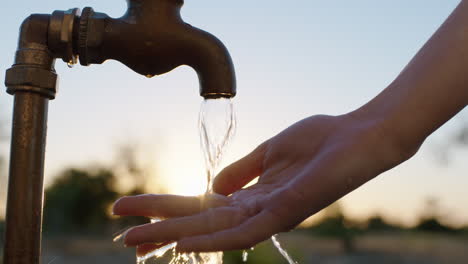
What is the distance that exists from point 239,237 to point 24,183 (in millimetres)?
362

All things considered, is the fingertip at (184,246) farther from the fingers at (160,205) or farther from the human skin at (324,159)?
the fingers at (160,205)

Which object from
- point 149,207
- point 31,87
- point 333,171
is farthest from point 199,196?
point 31,87

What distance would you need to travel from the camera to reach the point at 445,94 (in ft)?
3.04

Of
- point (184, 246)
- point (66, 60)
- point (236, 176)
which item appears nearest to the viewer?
point (184, 246)

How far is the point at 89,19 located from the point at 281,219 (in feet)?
1.51

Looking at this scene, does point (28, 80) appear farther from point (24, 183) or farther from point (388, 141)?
point (388, 141)

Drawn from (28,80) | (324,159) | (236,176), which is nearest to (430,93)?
(324,159)

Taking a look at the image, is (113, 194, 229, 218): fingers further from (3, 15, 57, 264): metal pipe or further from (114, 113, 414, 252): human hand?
(3, 15, 57, 264): metal pipe

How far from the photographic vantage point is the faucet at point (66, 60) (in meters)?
0.87

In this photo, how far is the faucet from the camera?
87cm

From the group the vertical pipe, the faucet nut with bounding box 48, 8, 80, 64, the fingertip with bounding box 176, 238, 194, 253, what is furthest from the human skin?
the faucet nut with bounding box 48, 8, 80, 64

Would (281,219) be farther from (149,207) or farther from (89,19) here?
(89,19)

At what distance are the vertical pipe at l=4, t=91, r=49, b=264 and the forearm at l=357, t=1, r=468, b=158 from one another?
1.92 ft

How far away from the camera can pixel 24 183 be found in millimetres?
864
